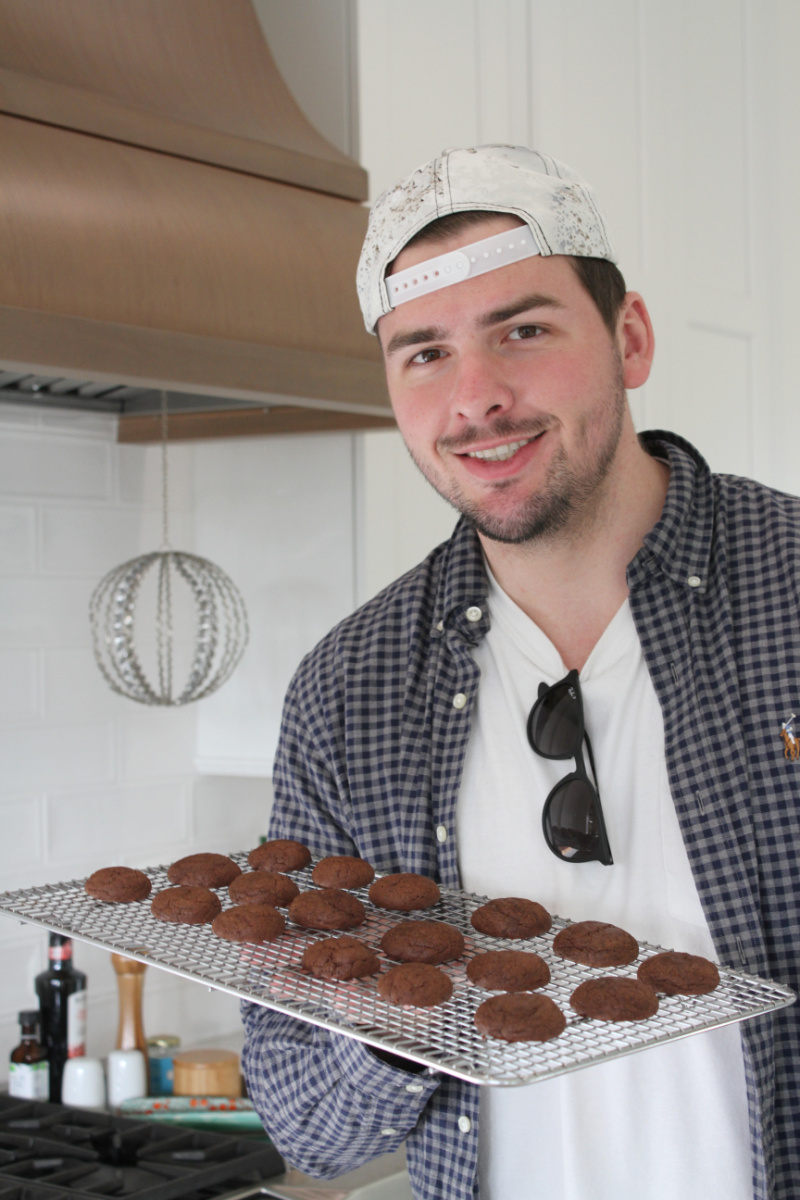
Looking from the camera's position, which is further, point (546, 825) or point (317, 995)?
point (546, 825)

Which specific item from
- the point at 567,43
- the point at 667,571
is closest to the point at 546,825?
the point at 667,571

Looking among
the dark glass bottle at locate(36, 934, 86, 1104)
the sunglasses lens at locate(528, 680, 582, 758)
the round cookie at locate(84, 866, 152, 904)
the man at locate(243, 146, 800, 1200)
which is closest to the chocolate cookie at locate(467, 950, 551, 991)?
the man at locate(243, 146, 800, 1200)

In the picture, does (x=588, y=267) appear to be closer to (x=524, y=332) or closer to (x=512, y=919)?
(x=524, y=332)

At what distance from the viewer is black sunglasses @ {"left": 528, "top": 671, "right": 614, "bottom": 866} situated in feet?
3.42

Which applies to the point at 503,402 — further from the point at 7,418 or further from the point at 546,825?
the point at 7,418

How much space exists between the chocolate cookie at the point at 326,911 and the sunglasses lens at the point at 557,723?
213mm

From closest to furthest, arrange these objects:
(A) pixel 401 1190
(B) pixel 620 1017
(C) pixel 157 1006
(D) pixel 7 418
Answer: (B) pixel 620 1017 → (A) pixel 401 1190 → (D) pixel 7 418 → (C) pixel 157 1006

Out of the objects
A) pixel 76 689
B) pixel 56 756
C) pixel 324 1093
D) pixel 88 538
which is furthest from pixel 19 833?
pixel 324 1093

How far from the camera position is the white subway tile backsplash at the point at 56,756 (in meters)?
1.80

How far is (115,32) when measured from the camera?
1345 millimetres

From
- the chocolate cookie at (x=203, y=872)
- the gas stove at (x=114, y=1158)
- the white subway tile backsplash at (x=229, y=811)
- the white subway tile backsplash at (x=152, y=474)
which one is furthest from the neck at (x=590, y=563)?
the white subway tile backsplash at (x=229, y=811)

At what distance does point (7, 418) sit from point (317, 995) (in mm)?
1200

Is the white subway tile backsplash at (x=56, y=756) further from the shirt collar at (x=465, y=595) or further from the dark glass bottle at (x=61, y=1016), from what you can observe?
the shirt collar at (x=465, y=595)

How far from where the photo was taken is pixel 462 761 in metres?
1.16
